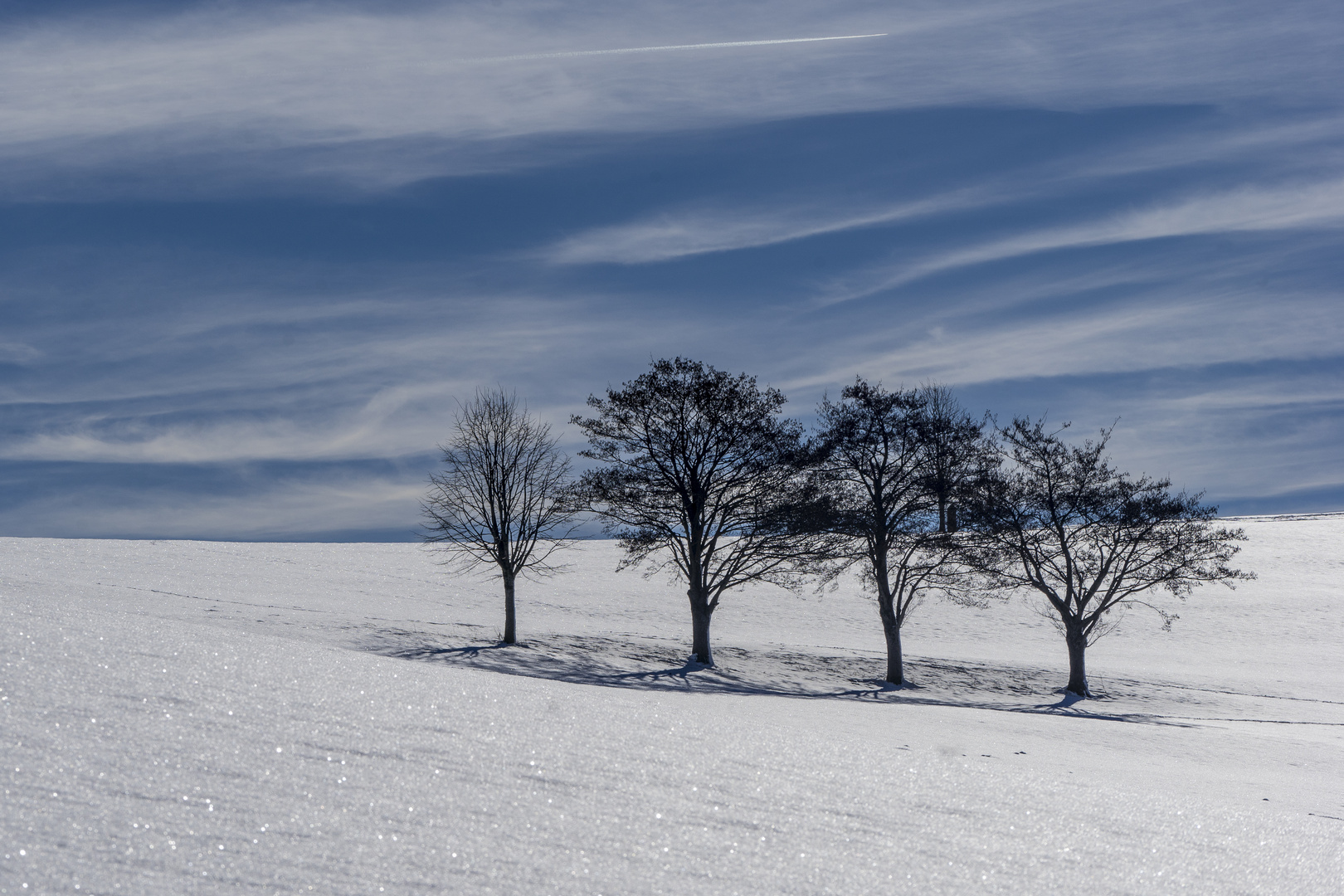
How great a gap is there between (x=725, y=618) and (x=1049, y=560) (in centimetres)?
1266

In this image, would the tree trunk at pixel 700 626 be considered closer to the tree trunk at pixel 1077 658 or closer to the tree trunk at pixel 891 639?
the tree trunk at pixel 891 639

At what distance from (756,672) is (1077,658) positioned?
8.96 m

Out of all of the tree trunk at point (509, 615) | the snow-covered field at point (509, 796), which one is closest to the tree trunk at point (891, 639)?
the tree trunk at point (509, 615)

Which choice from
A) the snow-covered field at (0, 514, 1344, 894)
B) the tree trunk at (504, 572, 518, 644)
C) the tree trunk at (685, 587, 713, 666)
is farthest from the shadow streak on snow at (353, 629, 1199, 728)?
the snow-covered field at (0, 514, 1344, 894)

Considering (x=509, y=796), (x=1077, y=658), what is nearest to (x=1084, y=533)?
(x=1077, y=658)

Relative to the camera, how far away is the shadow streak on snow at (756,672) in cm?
2125

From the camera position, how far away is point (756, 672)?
81.0ft

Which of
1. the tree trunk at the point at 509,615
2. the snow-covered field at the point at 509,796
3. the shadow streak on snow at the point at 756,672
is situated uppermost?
the snow-covered field at the point at 509,796

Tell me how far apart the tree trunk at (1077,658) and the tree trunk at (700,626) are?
9938mm

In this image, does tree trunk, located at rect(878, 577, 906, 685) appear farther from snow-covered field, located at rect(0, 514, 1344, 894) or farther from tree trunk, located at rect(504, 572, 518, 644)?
snow-covered field, located at rect(0, 514, 1344, 894)

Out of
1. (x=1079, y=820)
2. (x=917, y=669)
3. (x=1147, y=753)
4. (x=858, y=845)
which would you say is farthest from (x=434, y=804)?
(x=917, y=669)

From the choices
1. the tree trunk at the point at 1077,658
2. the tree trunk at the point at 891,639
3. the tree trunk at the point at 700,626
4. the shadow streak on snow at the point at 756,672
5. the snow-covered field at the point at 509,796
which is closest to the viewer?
the snow-covered field at the point at 509,796

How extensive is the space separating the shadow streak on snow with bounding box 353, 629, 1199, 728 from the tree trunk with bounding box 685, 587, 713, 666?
1.10ft

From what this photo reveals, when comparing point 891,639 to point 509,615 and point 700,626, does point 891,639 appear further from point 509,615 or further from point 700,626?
point 509,615
